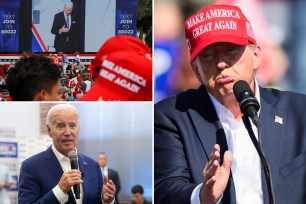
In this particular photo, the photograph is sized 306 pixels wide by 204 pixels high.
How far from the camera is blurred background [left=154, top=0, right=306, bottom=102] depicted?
2961 mm

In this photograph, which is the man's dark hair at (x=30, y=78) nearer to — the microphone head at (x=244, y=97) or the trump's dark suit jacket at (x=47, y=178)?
the trump's dark suit jacket at (x=47, y=178)

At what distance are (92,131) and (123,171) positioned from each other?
0.86ft

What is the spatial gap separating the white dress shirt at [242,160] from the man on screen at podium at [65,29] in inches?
34.2

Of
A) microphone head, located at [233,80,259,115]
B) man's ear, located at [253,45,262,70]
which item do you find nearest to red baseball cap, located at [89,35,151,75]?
man's ear, located at [253,45,262,70]

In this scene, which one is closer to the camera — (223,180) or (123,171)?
(223,180)

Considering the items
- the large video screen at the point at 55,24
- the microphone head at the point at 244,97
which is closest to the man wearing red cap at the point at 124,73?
the large video screen at the point at 55,24

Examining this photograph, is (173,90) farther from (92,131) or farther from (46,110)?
(46,110)

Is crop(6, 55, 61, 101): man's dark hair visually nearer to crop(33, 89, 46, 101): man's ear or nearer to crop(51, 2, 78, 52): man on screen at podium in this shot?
crop(33, 89, 46, 101): man's ear

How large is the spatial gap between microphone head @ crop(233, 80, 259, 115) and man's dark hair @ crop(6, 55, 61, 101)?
121cm

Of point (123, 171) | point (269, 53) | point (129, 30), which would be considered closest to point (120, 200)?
point (123, 171)

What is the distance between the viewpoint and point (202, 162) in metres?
2.62

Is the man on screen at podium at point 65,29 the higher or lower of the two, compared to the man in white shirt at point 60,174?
higher

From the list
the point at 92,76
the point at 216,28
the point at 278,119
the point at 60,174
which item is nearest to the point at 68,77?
the point at 92,76

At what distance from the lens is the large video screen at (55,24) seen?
3.07m
